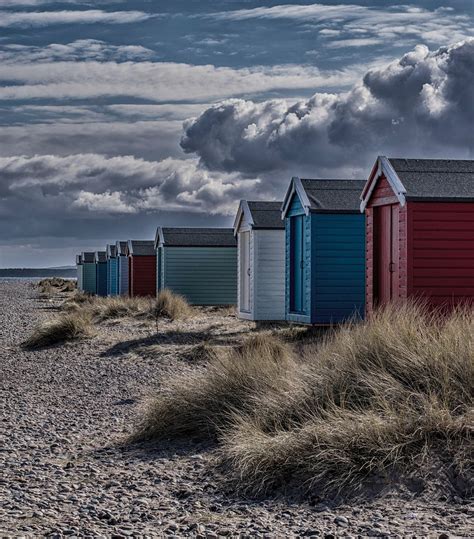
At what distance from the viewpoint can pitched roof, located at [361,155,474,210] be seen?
45.3 feet

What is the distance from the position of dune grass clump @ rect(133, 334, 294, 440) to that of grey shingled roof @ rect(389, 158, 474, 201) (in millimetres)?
6293

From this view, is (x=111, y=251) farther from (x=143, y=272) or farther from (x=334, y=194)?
(x=334, y=194)

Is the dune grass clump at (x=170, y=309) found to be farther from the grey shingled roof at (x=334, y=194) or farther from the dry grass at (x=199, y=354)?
the dry grass at (x=199, y=354)

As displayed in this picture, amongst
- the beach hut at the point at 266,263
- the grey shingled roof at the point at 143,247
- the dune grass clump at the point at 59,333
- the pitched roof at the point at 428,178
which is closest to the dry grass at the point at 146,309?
the beach hut at the point at 266,263

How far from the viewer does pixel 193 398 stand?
26.5 ft

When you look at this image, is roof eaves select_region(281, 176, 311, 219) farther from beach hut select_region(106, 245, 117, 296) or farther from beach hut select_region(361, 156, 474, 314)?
beach hut select_region(106, 245, 117, 296)

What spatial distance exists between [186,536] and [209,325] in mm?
16451

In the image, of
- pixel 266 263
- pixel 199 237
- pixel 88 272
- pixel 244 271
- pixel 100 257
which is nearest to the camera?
pixel 266 263

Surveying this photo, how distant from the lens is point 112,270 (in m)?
44.3

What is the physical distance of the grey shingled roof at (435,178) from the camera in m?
13.8

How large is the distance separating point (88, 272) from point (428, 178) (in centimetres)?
4438

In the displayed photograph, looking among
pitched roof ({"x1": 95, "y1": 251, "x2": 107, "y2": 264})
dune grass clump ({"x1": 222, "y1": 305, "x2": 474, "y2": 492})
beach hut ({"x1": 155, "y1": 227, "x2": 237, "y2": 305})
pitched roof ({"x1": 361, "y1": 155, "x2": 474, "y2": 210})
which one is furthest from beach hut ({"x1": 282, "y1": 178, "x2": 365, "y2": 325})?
pitched roof ({"x1": 95, "y1": 251, "x2": 107, "y2": 264})

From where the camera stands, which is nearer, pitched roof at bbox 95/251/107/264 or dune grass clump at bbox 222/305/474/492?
dune grass clump at bbox 222/305/474/492

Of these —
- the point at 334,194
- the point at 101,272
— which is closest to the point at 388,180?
the point at 334,194
